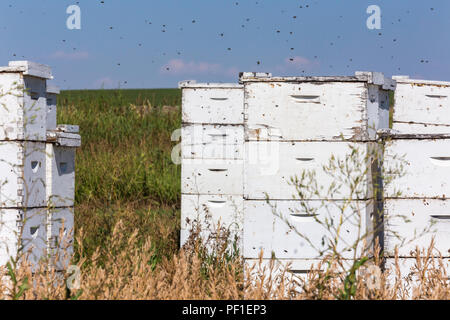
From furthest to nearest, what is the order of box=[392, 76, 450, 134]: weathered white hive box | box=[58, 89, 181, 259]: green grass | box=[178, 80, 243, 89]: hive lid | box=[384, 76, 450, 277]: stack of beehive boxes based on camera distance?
box=[58, 89, 181, 259]: green grass
box=[178, 80, 243, 89]: hive lid
box=[392, 76, 450, 134]: weathered white hive box
box=[384, 76, 450, 277]: stack of beehive boxes

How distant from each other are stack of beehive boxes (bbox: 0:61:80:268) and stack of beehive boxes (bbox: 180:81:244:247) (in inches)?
67.1

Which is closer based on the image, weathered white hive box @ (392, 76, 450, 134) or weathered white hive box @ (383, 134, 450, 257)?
weathered white hive box @ (383, 134, 450, 257)

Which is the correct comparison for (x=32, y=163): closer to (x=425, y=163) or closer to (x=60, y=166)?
(x=60, y=166)

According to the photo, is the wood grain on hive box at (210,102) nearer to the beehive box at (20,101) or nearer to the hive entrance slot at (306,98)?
the beehive box at (20,101)

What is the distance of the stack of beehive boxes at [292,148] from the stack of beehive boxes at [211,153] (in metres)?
2.36

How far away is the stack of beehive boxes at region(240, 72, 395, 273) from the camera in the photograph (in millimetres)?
4605

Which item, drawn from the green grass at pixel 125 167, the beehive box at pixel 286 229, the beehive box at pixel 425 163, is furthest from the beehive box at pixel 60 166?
the beehive box at pixel 425 163

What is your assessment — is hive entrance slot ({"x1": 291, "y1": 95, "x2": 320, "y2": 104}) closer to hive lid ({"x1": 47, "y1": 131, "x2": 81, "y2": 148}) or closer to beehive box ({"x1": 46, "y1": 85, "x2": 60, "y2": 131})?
hive lid ({"x1": 47, "y1": 131, "x2": 81, "y2": 148})

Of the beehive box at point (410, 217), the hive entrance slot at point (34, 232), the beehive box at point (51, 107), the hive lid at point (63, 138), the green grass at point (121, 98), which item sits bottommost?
the hive entrance slot at point (34, 232)

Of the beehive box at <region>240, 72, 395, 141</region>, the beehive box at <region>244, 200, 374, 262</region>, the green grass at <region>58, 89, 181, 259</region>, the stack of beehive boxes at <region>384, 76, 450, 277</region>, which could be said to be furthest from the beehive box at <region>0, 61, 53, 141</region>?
the stack of beehive boxes at <region>384, 76, 450, 277</region>

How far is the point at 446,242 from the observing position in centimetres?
482

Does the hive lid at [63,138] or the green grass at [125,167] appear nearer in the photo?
Answer: the hive lid at [63,138]

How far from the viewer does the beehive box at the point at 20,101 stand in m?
4.75

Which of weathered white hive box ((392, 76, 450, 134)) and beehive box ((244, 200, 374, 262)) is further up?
weathered white hive box ((392, 76, 450, 134))
